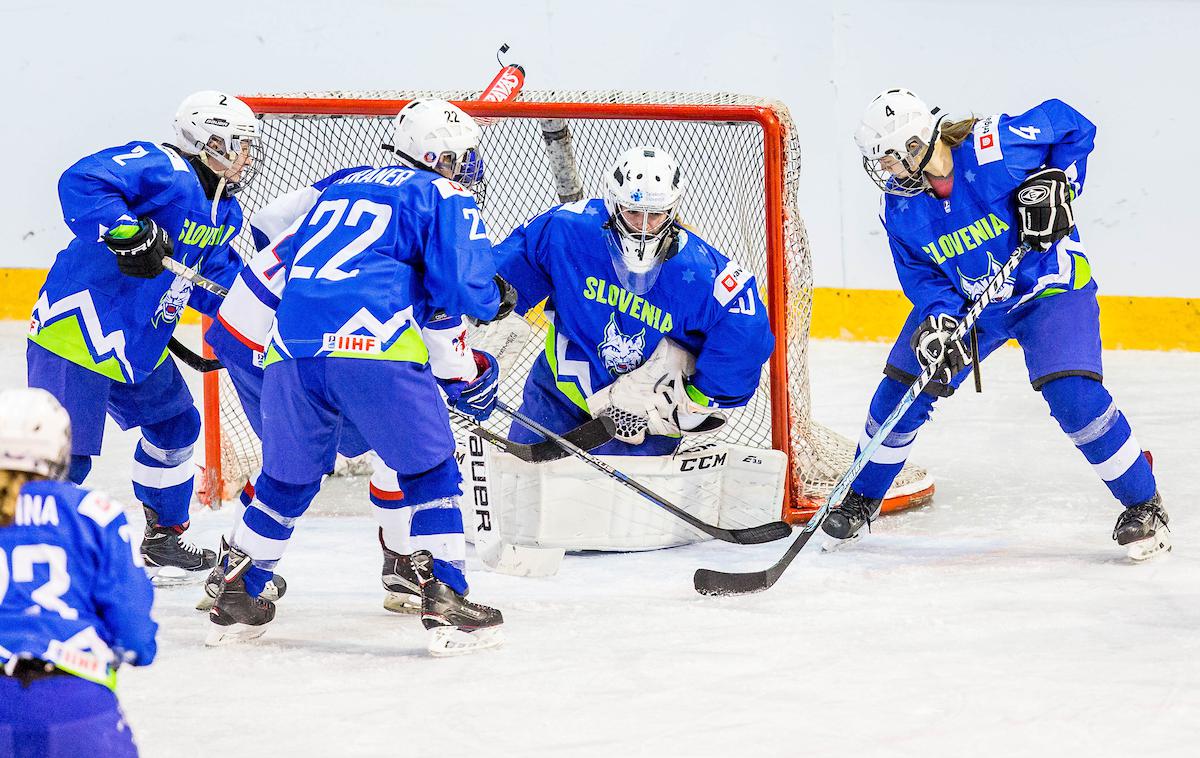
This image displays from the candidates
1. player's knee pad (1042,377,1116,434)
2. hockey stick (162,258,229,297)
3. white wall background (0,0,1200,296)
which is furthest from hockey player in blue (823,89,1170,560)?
white wall background (0,0,1200,296)

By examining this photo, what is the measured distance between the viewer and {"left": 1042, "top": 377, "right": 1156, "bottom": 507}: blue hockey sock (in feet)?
9.98

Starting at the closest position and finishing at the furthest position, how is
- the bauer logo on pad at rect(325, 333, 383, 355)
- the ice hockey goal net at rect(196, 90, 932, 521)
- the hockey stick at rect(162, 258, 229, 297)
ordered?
the bauer logo on pad at rect(325, 333, 383, 355), the hockey stick at rect(162, 258, 229, 297), the ice hockey goal net at rect(196, 90, 932, 521)

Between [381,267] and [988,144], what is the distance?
139 centimetres

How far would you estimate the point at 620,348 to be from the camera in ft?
10.6

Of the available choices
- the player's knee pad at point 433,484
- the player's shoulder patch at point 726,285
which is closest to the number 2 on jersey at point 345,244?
the player's knee pad at point 433,484

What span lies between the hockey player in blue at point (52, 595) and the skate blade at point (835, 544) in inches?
79.8

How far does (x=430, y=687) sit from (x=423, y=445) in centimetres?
43

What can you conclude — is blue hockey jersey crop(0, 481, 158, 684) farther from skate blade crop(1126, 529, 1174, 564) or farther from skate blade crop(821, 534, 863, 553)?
skate blade crop(1126, 529, 1174, 564)

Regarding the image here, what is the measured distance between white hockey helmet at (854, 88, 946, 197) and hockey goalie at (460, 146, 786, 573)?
404 mm

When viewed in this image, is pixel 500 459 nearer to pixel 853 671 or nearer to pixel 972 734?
pixel 853 671

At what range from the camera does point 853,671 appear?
8.13ft

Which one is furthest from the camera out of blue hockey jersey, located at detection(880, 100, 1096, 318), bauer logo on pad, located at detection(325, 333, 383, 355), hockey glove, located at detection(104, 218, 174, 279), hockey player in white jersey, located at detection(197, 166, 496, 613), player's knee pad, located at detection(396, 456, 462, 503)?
blue hockey jersey, located at detection(880, 100, 1096, 318)

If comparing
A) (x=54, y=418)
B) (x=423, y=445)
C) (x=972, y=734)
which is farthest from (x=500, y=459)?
(x=54, y=418)

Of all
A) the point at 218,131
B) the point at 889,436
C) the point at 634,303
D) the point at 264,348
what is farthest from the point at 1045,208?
the point at 218,131
